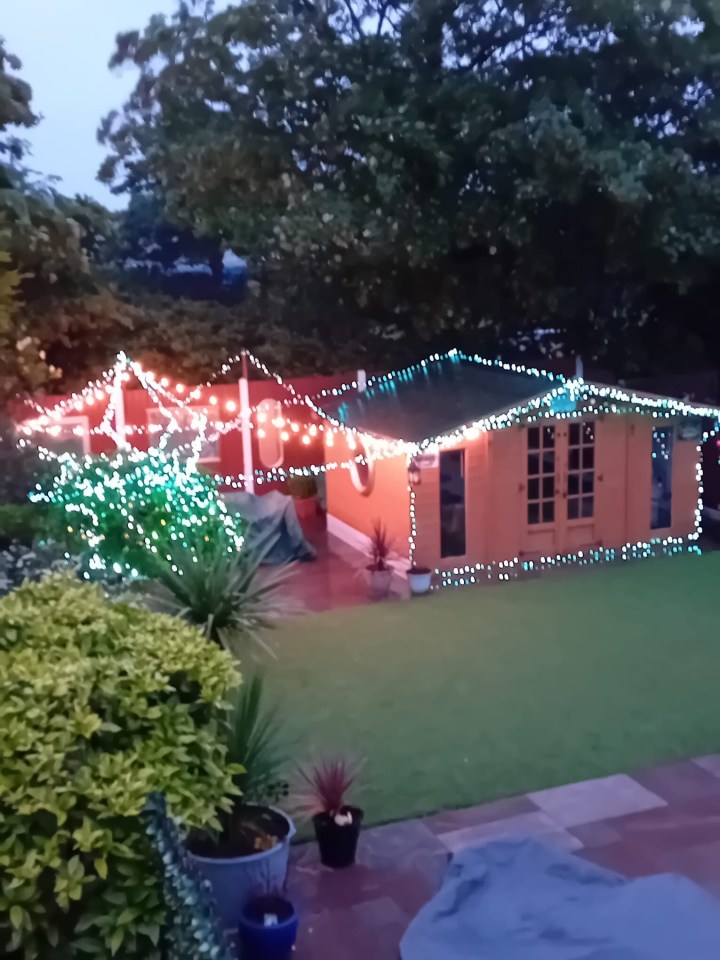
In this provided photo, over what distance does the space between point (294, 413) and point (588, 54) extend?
5.85 metres

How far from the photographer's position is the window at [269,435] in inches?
478

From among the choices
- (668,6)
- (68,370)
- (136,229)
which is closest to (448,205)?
(668,6)

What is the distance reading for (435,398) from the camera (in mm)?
10398

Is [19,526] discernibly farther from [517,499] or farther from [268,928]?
[268,928]

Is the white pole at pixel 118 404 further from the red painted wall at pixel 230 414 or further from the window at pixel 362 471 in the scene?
the window at pixel 362 471

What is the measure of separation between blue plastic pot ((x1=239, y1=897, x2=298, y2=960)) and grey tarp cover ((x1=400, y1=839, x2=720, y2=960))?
0.48 meters

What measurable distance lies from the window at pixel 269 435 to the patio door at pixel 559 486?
358 cm

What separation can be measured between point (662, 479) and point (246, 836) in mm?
7848

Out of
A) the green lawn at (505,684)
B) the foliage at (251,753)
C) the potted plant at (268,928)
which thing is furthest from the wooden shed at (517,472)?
the potted plant at (268,928)

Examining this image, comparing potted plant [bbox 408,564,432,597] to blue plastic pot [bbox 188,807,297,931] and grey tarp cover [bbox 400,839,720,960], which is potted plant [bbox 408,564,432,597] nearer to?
grey tarp cover [bbox 400,839,720,960]

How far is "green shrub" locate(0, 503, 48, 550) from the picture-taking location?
797 centimetres

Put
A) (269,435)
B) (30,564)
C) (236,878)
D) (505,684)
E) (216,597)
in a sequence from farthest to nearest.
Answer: (269,435), (505,684), (30,564), (216,597), (236,878)

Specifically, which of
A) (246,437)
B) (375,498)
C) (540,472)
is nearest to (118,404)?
(246,437)

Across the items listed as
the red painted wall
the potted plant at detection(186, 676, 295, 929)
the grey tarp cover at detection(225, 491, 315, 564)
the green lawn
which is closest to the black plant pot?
the potted plant at detection(186, 676, 295, 929)
